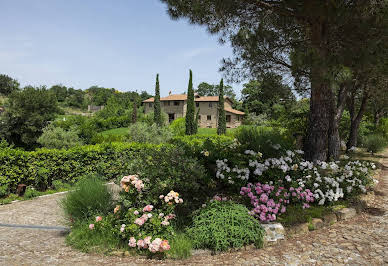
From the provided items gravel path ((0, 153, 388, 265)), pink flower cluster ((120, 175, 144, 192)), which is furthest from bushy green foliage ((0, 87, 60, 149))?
pink flower cluster ((120, 175, 144, 192))

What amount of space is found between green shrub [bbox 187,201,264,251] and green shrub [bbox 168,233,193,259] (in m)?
0.12

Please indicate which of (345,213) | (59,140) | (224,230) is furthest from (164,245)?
(59,140)

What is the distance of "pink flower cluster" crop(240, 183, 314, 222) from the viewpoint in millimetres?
3426

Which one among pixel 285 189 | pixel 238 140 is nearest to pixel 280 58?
pixel 238 140

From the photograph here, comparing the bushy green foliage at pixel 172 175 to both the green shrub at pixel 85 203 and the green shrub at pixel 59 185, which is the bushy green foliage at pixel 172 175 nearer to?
the green shrub at pixel 85 203

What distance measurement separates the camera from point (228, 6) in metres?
4.52

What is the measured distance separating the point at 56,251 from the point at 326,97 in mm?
5764

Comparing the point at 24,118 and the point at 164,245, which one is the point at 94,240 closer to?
the point at 164,245

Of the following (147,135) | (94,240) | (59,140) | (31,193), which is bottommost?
(31,193)

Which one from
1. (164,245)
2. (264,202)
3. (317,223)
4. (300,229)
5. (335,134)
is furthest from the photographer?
(335,134)

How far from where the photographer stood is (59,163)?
705 centimetres

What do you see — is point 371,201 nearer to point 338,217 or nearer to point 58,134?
point 338,217

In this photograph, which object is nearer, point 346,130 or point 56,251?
point 56,251

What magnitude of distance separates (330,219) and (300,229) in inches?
25.2
